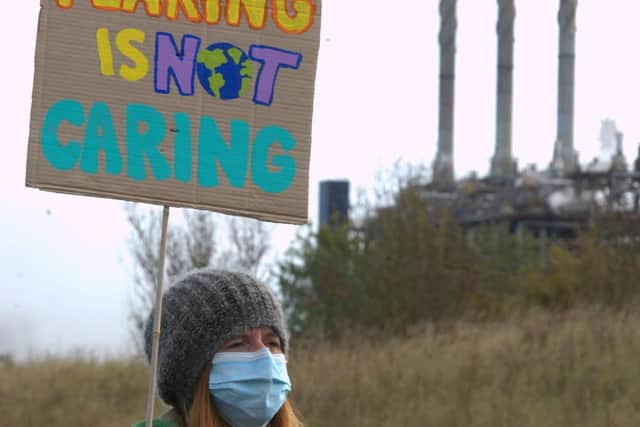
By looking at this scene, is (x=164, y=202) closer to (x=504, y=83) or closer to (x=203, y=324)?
(x=203, y=324)

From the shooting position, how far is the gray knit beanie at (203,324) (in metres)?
3.79

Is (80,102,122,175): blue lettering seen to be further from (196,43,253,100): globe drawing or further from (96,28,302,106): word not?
(196,43,253,100): globe drawing

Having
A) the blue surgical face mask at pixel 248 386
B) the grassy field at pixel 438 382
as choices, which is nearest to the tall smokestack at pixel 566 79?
the grassy field at pixel 438 382

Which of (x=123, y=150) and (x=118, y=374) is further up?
(x=123, y=150)

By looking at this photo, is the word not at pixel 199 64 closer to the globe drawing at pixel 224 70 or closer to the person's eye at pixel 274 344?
the globe drawing at pixel 224 70

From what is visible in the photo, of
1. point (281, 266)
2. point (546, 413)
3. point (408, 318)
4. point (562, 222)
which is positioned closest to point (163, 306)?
point (546, 413)

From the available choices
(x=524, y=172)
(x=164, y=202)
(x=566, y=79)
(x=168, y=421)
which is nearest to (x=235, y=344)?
(x=168, y=421)

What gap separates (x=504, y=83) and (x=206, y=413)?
165 feet

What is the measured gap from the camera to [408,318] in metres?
27.4

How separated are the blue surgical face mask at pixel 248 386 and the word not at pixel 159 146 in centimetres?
45

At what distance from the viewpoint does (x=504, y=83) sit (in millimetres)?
53219

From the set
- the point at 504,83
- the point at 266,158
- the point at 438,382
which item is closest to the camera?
the point at 266,158

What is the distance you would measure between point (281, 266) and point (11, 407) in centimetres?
1654

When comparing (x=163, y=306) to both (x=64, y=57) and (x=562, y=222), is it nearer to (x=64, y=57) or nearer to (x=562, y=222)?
(x=64, y=57)
